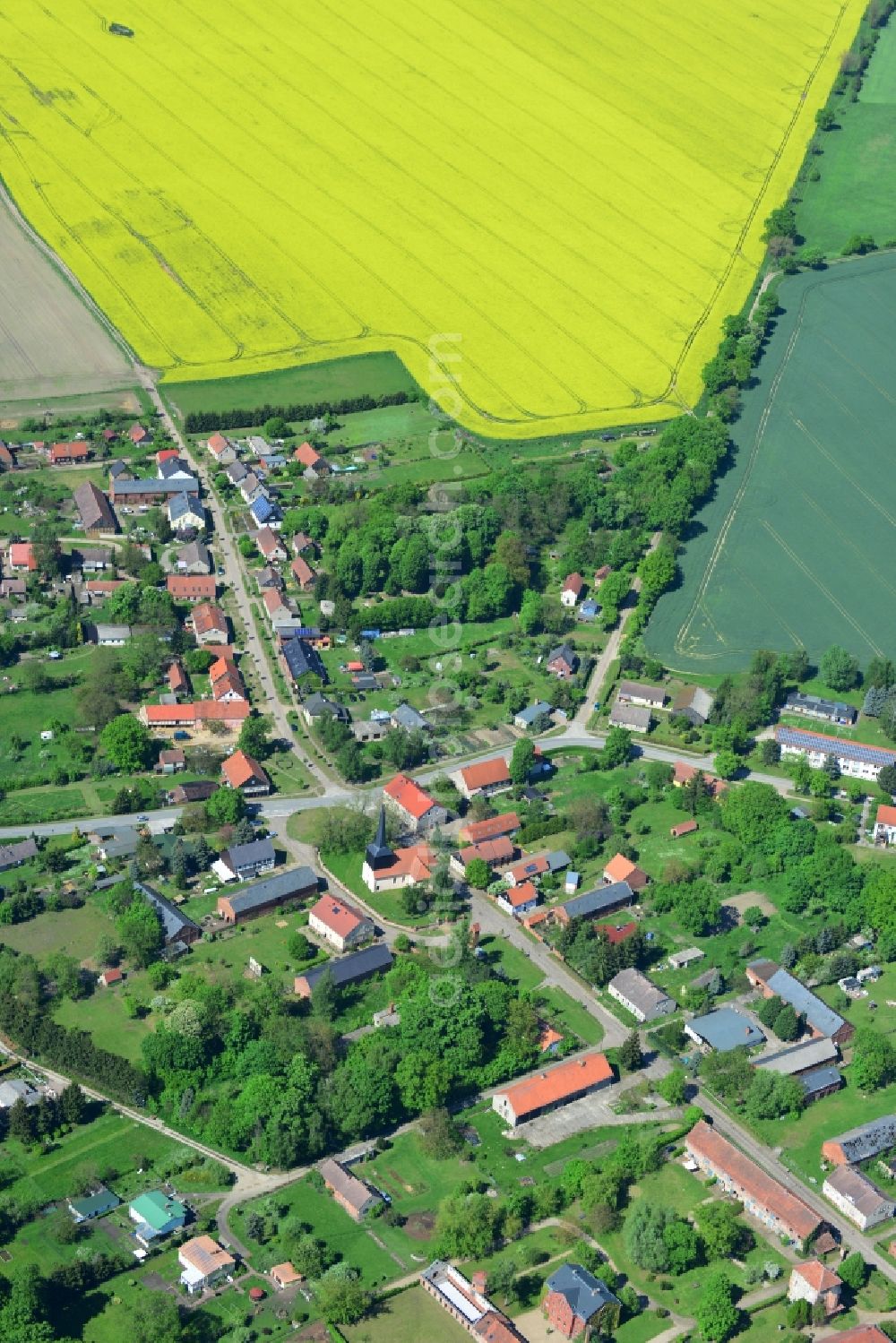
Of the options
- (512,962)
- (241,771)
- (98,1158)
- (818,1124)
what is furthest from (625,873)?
(98,1158)

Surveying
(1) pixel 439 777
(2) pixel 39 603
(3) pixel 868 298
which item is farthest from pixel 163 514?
(3) pixel 868 298

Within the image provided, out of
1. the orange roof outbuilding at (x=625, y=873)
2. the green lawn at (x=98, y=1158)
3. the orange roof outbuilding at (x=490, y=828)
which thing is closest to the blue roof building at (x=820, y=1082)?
the orange roof outbuilding at (x=625, y=873)

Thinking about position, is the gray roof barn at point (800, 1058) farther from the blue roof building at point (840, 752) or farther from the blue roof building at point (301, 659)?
the blue roof building at point (301, 659)

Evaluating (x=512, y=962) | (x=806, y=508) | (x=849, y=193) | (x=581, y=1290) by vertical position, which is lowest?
(x=512, y=962)

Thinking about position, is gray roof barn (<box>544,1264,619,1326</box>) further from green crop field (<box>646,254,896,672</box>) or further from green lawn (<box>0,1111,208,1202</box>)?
green crop field (<box>646,254,896,672</box>)

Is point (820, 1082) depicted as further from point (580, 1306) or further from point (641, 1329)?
point (580, 1306)
